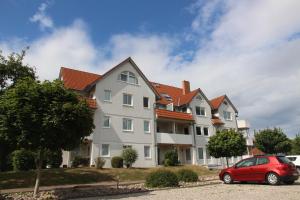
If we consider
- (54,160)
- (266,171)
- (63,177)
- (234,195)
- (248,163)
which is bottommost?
(234,195)

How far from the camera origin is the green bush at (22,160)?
27328 millimetres

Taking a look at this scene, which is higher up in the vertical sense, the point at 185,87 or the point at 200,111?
the point at 185,87

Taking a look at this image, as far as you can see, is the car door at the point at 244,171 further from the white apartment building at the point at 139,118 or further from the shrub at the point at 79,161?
the shrub at the point at 79,161

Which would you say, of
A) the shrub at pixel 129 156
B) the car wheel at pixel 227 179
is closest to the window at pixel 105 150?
the shrub at pixel 129 156

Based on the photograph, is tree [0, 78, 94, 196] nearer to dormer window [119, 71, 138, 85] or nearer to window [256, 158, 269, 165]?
window [256, 158, 269, 165]

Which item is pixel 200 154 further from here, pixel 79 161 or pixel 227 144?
pixel 79 161

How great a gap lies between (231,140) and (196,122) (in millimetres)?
10603

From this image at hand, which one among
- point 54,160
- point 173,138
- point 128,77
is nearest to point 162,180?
point 54,160

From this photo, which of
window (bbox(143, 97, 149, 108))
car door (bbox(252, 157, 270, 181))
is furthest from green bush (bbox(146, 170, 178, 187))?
window (bbox(143, 97, 149, 108))

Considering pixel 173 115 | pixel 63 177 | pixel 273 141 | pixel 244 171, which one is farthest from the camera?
pixel 273 141

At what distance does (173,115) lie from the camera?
40000 mm

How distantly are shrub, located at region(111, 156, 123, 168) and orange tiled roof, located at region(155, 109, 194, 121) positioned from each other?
9077 mm

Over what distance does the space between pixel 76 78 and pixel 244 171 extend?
24.1 m

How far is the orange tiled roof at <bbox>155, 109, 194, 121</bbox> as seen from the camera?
38.8 m
